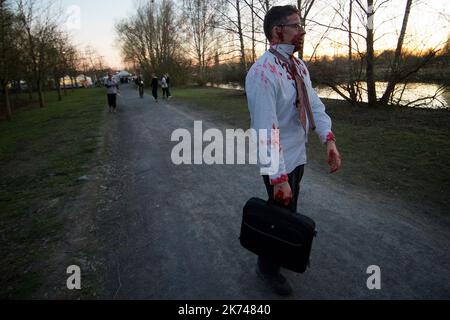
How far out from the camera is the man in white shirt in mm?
2131

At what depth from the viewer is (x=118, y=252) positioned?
341cm

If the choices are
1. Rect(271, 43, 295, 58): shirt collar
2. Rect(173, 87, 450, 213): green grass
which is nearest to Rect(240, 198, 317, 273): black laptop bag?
Rect(271, 43, 295, 58): shirt collar

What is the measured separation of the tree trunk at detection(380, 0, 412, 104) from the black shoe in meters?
12.1

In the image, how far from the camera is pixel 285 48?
234 centimetres

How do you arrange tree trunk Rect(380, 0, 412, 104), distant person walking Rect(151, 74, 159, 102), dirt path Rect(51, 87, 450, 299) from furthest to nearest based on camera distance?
distant person walking Rect(151, 74, 159, 102), tree trunk Rect(380, 0, 412, 104), dirt path Rect(51, 87, 450, 299)

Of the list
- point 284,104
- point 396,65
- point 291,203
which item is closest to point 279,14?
point 284,104

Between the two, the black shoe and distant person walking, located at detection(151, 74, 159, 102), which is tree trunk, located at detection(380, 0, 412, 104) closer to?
the black shoe

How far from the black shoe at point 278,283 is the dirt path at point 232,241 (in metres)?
0.08

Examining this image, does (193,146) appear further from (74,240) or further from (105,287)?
(105,287)

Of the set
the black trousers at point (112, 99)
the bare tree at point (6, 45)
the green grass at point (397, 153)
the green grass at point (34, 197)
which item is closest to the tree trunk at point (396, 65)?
the green grass at point (397, 153)

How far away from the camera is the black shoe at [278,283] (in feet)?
8.59

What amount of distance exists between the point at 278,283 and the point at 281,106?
151cm

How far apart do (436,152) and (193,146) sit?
5.50 meters
